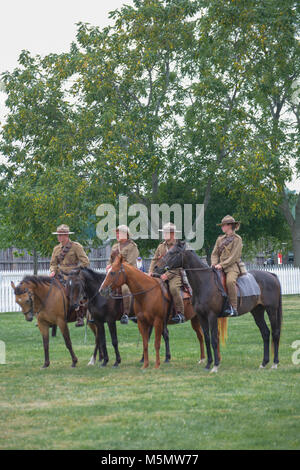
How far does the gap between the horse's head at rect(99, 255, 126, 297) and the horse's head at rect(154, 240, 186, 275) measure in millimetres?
652

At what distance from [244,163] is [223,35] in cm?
623

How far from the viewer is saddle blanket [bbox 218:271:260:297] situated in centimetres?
1361

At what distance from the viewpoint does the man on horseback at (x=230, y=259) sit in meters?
13.4

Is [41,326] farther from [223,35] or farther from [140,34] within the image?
[140,34]

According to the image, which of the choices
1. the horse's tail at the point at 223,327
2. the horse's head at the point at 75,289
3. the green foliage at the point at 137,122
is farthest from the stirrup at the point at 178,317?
the green foliage at the point at 137,122

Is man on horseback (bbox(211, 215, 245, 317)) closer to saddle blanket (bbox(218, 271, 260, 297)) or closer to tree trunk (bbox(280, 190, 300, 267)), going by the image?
saddle blanket (bbox(218, 271, 260, 297))

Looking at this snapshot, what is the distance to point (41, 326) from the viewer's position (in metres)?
14.0

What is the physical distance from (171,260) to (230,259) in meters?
1.19

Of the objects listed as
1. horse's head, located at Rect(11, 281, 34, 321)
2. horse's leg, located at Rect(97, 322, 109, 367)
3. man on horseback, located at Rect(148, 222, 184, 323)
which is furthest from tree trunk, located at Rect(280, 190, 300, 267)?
horse's head, located at Rect(11, 281, 34, 321)

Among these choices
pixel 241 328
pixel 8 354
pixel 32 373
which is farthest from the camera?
pixel 241 328

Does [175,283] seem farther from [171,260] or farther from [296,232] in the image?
[296,232]

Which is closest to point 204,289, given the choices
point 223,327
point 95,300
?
point 223,327
